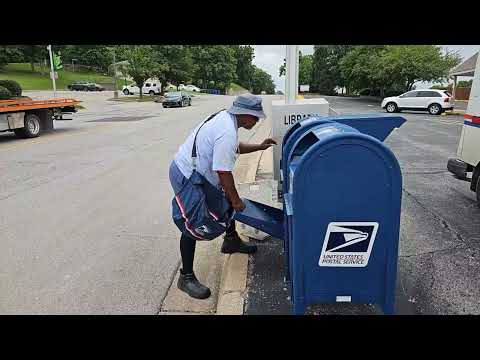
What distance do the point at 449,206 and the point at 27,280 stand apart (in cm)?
546

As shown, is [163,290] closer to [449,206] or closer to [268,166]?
[449,206]

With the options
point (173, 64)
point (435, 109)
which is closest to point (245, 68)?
point (173, 64)

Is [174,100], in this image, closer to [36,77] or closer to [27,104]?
[27,104]

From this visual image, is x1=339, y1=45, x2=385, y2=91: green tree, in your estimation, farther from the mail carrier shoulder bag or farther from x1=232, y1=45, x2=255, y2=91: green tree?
x1=232, y1=45, x2=255, y2=91: green tree

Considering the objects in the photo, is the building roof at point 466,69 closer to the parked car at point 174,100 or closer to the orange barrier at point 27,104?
the parked car at point 174,100

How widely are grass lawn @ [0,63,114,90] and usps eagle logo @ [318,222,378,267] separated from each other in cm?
6015

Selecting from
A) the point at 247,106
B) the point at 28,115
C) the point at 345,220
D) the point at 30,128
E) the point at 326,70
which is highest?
the point at 247,106

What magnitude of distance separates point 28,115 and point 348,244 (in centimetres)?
1317

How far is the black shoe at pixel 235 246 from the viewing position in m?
4.01

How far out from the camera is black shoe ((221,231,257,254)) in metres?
4.01

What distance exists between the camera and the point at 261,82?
5394 inches

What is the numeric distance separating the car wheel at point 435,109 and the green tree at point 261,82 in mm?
104662

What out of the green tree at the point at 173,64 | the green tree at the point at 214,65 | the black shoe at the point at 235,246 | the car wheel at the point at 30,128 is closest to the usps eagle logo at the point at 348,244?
the black shoe at the point at 235,246
